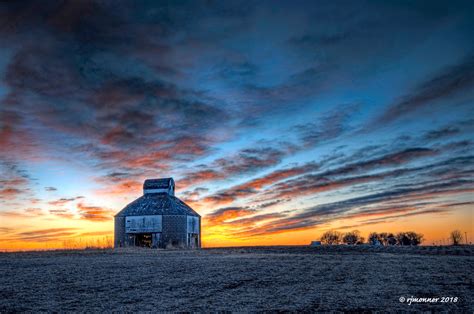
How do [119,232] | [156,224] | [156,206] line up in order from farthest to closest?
[156,206] → [119,232] → [156,224]

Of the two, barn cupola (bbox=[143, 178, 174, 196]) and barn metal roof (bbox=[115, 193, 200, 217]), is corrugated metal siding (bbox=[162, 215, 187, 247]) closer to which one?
barn metal roof (bbox=[115, 193, 200, 217])

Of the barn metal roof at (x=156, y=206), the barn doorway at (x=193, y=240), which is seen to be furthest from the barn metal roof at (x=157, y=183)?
the barn doorway at (x=193, y=240)

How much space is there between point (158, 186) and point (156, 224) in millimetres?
7307

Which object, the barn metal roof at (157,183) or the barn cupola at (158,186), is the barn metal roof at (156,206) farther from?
the barn metal roof at (157,183)

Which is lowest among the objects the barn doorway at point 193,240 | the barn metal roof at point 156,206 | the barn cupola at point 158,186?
the barn doorway at point 193,240

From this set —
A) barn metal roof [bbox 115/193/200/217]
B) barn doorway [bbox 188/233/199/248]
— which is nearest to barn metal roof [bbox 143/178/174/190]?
barn metal roof [bbox 115/193/200/217]

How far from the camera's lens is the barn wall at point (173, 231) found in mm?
51188

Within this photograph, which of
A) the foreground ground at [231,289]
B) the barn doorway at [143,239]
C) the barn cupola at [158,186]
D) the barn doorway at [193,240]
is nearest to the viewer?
the foreground ground at [231,289]

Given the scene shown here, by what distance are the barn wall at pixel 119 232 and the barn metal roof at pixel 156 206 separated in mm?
911

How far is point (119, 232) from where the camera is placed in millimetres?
53125

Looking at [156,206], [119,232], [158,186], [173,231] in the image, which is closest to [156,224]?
[173,231]

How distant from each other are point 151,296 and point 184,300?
106cm

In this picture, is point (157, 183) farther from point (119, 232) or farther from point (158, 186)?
point (119, 232)

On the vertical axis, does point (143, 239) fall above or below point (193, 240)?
above
